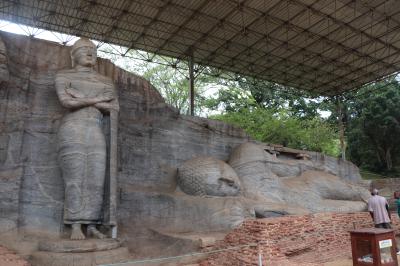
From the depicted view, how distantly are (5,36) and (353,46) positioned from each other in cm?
1433

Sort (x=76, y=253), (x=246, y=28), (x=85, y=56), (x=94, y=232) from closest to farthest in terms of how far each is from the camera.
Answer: (x=76, y=253) < (x=94, y=232) < (x=85, y=56) < (x=246, y=28)

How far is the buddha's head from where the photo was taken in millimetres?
7203

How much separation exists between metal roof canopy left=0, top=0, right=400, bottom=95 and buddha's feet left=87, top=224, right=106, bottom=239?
359 inches

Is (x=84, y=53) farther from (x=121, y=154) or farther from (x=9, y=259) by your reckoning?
(x=9, y=259)

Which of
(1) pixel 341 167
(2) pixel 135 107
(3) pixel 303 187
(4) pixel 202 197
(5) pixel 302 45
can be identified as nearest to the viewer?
(4) pixel 202 197

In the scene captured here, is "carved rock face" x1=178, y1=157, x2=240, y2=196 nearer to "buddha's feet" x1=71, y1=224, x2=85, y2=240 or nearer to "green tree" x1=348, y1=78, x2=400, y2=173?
"buddha's feet" x1=71, y1=224, x2=85, y2=240

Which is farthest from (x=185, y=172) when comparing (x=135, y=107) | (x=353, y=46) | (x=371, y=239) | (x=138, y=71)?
(x=138, y=71)

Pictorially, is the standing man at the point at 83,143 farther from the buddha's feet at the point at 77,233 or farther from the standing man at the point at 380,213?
the standing man at the point at 380,213

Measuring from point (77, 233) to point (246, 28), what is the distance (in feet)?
37.1

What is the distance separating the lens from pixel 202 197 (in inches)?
308

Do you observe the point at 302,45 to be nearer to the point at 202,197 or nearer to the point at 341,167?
the point at 341,167

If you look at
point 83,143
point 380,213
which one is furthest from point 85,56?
point 380,213

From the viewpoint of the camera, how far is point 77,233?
6086 mm

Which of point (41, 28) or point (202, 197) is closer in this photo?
point (202, 197)
